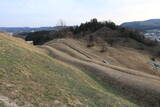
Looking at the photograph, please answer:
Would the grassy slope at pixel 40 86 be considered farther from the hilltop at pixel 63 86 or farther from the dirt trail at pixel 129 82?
the dirt trail at pixel 129 82

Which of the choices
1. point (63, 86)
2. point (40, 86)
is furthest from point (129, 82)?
point (40, 86)

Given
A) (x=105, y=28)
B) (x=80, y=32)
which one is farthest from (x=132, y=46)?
(x=80, y=32)

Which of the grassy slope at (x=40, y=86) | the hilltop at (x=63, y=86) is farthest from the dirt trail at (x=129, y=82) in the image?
the grassy slope at (x=40, y=86)

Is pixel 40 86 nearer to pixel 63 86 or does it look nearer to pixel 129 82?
pixel 63 86

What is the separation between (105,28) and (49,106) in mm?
61397

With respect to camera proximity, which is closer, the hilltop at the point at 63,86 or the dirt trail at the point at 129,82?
the hilltop at the point at 63,86

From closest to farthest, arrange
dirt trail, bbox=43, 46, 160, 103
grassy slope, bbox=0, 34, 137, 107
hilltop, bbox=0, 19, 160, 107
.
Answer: grassy slope, bbox=0, 34, 137, 107 < hilltop, bbox=0, 19, 160, 107 < dirt trail, bbox=43, 46, 160, 103

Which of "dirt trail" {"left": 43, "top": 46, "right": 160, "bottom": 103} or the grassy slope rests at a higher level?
the grassy slope

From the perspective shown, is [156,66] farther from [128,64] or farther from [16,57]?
[16,57]

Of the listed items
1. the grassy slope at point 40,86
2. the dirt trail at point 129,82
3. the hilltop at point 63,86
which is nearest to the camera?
the grassy slope at point 40,86

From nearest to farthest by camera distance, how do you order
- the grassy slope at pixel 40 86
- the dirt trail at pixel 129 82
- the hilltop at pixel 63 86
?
the grassy slope at pixel 40 86 → the hilltop at pixel 63 86 → the dirt trail at pixel 129 82

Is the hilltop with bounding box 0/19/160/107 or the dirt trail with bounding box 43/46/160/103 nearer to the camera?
the hilltop with bounding box 0/19/160/107

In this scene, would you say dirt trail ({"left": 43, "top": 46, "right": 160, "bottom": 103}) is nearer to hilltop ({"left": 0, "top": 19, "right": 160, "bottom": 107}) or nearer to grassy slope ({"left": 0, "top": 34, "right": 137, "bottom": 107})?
hilltop ({"left": 0, "top": 19, "right": 160, "bottom": 107})

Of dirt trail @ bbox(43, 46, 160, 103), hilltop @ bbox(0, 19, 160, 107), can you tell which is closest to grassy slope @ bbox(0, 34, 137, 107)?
hilltop @ bbox(0, 19, 160, 107)
